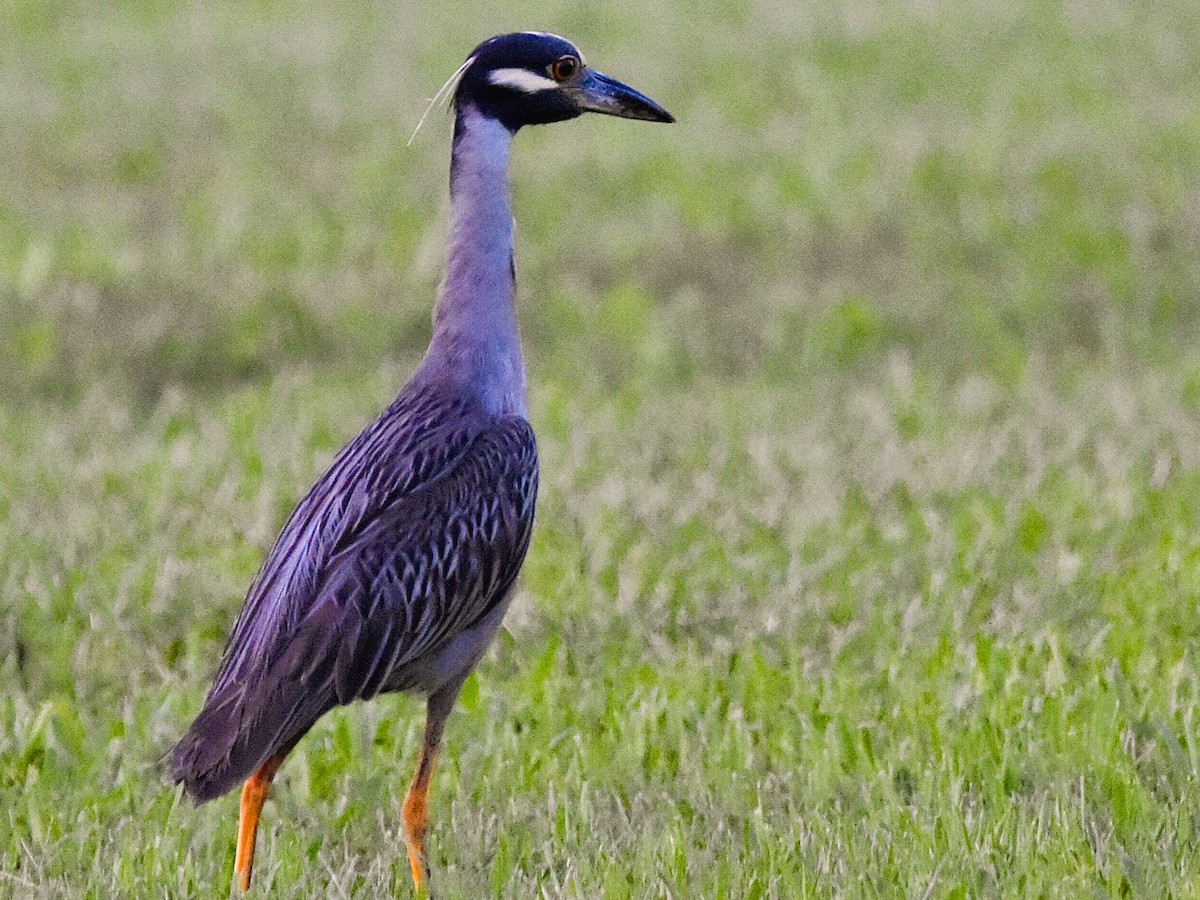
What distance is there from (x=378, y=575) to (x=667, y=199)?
8.47 m

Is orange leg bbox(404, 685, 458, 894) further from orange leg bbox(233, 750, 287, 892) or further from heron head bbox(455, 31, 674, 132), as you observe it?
heron head bbox(455, 31, 674, 132)

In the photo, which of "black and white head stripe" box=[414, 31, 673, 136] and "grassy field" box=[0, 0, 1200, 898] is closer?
"grassy field" box=[0, 0, 1200, 898]

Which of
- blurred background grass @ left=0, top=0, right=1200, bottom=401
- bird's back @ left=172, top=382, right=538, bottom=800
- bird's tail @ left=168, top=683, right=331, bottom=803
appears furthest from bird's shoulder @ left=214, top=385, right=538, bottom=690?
blurred background grass @ left=0, top=0, right=1200, bottom=401

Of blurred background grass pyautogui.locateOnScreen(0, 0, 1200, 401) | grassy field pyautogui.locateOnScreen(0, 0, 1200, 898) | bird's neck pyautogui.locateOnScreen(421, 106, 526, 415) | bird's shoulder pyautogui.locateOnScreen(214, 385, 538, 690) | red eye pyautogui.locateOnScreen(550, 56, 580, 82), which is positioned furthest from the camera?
blurred background grass pyautogui.locateOnScreen(0, 0, 1200, 401)

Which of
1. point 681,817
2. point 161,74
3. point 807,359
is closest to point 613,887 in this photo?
point 681,817

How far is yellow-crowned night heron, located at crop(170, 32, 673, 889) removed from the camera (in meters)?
4.21

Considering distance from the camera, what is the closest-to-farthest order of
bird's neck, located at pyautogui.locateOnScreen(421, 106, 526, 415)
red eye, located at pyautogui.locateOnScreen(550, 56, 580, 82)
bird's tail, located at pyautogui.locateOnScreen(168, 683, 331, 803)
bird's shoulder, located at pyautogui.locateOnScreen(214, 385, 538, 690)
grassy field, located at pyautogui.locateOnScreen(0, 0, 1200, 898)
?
bird's tail, located at pyautogui.locateOnScreen(168, 683, 331, 803)
bird's shoulder, located at pyautogui.locateOnScreen(214, 385, 538, 690)
grassy field, located at pyautogui.locateOnScreen(0, 0, 1200, 898)
bird's neck, located at pyautogui.locateOnScreen(421, 106, 526, 415)
red eye, located at pyautogui.locateOnScreen(550, 56, 580, 82)

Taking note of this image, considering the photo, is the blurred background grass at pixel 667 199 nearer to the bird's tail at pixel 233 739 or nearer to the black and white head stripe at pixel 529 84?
the black and white head stripe at pixel 529 84

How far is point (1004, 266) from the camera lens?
11.5m

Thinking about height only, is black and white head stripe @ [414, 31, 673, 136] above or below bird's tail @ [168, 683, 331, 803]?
above

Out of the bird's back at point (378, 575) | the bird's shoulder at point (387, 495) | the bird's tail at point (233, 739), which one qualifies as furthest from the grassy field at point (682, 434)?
the bird's shoulder at point (387, 495)

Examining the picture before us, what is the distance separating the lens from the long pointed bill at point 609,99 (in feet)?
15.9

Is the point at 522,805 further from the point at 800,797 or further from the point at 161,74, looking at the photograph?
the point at 161,74

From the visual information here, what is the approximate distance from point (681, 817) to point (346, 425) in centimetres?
463
